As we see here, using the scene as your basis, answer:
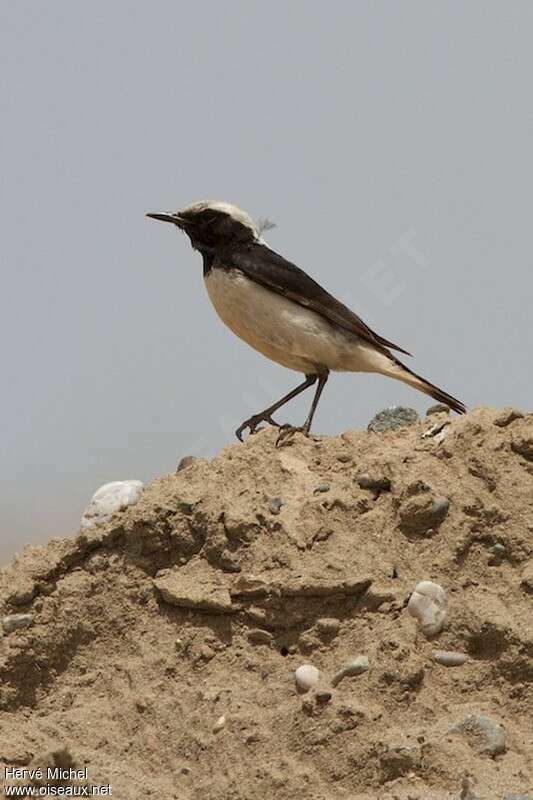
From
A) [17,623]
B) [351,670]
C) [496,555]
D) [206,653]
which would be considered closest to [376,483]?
[496,555]

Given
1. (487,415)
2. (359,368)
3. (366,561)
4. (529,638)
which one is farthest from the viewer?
(359,368)

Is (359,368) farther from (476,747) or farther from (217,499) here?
(476,747)

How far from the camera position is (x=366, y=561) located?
8.00 metres

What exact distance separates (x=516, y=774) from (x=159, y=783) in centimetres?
203

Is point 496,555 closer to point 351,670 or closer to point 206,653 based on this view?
point 351,670

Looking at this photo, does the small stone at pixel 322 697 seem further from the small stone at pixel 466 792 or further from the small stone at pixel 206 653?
the small stone at pixel 466 792

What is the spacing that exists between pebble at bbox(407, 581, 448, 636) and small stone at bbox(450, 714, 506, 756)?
0.66 meters

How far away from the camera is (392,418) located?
381 inches

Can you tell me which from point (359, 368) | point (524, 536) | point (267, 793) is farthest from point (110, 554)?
point (359, 368)

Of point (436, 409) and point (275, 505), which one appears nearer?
point (275, 505)

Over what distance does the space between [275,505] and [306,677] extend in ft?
4.38

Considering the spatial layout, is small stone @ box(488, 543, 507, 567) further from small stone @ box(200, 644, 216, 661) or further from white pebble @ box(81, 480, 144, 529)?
white pebble @ box(81, 480, 144, 529)

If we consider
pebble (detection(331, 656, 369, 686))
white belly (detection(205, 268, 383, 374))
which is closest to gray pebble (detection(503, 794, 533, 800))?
pebble (detection(331, 656, 369, 686))

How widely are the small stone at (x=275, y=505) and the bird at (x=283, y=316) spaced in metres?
1.99
